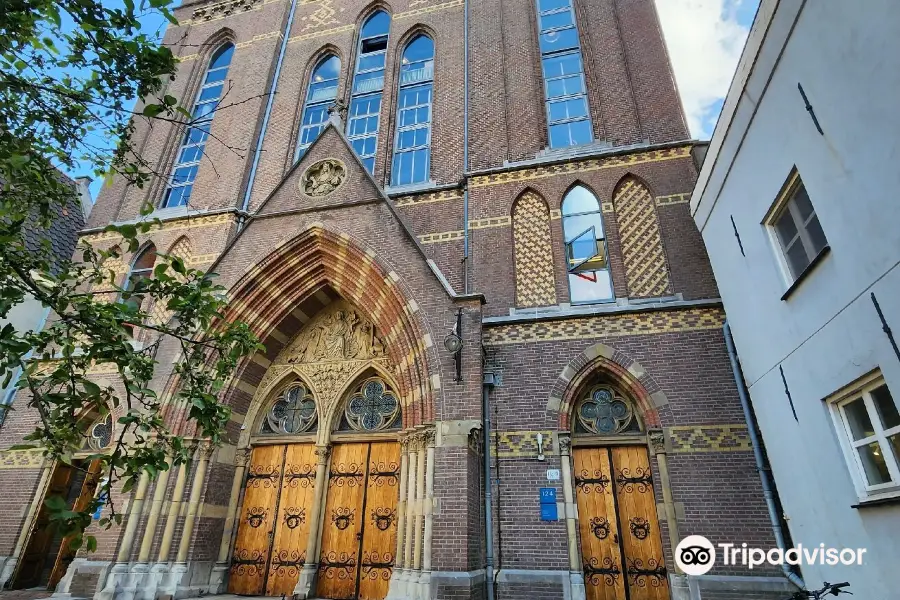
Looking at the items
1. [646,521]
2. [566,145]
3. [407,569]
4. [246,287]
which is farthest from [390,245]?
[646,521]

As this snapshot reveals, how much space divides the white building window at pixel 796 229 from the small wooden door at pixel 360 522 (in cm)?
694

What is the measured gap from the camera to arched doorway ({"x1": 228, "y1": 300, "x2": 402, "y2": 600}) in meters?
9.14

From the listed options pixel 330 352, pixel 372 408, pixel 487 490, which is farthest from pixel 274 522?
pixel 487 490

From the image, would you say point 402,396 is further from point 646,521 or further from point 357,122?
point 357,122

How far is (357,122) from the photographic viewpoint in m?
13.8

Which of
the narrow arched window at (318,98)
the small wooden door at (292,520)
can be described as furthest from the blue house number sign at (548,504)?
the narrow arched window at (318,98)

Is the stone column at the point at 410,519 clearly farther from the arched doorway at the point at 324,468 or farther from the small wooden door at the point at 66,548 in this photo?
the small wooden door at the point at 66,548

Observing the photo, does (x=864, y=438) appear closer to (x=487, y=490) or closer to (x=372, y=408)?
(x=487, y=490)

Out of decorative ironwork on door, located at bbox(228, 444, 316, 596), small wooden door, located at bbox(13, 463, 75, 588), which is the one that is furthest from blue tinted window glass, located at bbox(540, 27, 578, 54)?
small wooden door, located at bbox(13, 463, 75, 588)

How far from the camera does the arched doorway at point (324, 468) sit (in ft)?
30.0

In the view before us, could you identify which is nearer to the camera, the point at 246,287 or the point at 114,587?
the point at 114,587

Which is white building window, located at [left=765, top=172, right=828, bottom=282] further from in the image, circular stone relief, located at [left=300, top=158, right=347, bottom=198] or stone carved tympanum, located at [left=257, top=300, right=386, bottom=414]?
circular stone relief, located at [left=300, top=158, right=347, bottom=198]

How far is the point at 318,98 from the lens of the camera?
14648 millimetres

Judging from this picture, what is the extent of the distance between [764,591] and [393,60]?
1395 cm
